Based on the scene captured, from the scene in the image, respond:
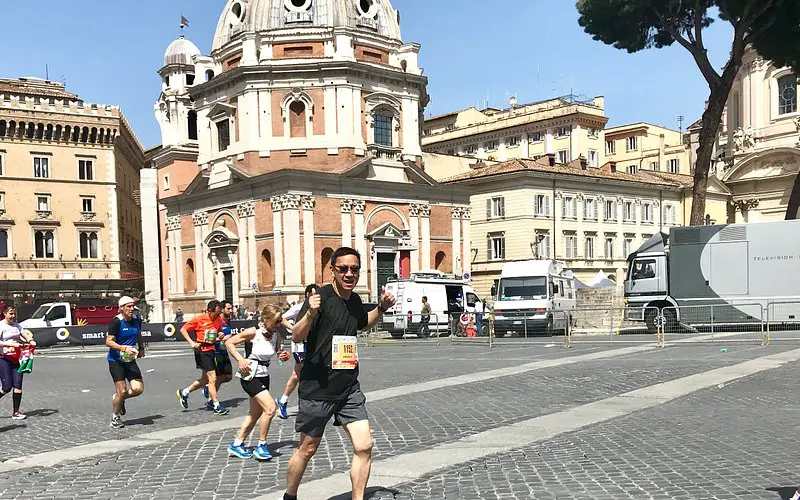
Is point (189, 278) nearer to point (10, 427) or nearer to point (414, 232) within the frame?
point (414, 232)

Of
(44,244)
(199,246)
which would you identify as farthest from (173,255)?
(44,244)

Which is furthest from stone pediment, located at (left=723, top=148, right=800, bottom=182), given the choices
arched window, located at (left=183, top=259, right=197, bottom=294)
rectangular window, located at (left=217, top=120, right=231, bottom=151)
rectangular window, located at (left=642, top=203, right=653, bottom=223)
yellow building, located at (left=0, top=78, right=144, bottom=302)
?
yellow building, located at (left=0, top=78, right=144, bottom=302)

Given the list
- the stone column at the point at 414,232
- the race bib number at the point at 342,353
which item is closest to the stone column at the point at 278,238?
the stone column at the point at 414,232

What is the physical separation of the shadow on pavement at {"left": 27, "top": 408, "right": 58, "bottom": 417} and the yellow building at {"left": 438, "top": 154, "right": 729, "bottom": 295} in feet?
134

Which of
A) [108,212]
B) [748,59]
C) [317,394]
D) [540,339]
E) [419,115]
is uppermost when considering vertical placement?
[748,59]

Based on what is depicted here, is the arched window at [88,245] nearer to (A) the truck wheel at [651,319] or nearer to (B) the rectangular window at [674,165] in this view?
(A) the truck wheel at [651,319]

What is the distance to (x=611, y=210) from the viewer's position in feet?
204

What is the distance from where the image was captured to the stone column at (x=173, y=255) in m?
54.2

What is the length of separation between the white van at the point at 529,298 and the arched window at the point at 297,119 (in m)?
20.7

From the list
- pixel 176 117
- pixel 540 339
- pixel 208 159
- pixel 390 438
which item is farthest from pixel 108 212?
pixel 390 438

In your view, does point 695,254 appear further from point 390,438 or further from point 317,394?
point 317,394

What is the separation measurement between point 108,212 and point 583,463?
62.6 m

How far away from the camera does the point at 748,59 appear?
6366cm

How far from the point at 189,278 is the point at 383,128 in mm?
15885
